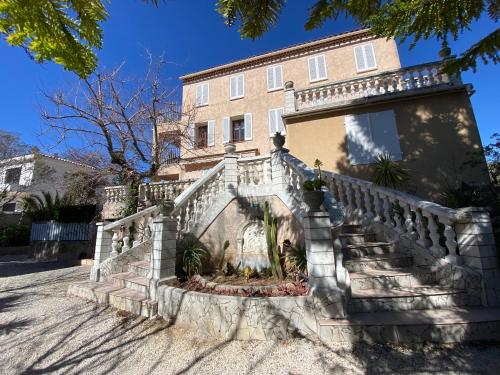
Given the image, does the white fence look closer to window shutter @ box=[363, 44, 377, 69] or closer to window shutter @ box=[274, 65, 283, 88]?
window shutter @ box=[274, 65, 283, 88]

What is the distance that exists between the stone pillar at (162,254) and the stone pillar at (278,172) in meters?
Answer: 2.77

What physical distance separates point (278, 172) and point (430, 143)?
5.62 m

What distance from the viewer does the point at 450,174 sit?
297 inches

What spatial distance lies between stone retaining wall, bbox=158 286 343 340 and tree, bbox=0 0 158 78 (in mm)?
3666

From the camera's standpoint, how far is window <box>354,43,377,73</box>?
13.9 meters

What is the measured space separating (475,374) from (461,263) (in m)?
1.76

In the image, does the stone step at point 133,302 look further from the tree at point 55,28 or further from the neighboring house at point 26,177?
the neighboring house at point 26,177

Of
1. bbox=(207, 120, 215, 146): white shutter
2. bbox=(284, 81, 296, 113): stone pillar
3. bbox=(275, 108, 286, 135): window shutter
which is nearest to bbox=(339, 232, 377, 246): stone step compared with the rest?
bbox=(284, 81, 296, 113): stone pillar

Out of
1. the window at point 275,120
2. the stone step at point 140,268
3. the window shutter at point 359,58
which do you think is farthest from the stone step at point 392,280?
the window shutter at point 359,58

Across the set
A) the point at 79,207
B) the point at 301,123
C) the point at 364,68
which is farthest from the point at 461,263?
the point at 79,207

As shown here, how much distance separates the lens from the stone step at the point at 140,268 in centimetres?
608

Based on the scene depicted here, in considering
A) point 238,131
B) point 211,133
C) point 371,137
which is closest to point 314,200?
point 371,137

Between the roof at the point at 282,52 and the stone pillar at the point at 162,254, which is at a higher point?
the roof at the point at 282,52

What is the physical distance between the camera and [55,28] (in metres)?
1.37
